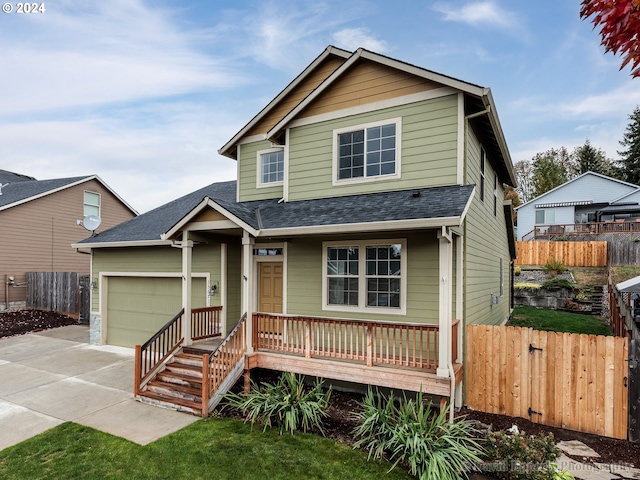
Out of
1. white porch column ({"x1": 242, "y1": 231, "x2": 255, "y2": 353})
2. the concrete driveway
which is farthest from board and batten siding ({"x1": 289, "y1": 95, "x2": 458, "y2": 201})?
the concrete driveway

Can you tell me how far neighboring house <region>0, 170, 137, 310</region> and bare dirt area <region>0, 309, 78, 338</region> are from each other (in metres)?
1.56

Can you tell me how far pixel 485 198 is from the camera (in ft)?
31.9

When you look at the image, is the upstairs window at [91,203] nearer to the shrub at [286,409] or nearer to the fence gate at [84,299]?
the fence gate at [84,299]

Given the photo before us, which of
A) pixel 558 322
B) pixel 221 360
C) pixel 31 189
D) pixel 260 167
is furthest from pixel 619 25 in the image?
pixel 31 189

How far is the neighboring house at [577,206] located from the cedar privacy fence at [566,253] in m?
5.12

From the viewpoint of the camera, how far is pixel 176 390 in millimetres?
7348

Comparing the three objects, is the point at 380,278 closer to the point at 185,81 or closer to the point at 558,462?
the point at 558,462

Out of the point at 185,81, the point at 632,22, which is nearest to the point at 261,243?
the point at 632,22

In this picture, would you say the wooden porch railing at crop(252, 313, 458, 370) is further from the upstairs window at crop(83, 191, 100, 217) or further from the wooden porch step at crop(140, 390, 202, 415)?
the upstairs window at crop(83, 191, 100, 217)

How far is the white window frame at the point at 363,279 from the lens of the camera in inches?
292

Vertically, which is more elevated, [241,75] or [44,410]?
[241,75]

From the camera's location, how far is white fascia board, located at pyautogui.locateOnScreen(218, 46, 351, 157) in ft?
30.6

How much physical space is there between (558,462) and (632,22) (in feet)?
18.5

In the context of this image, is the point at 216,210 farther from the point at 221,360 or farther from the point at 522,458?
the point at 522,458
